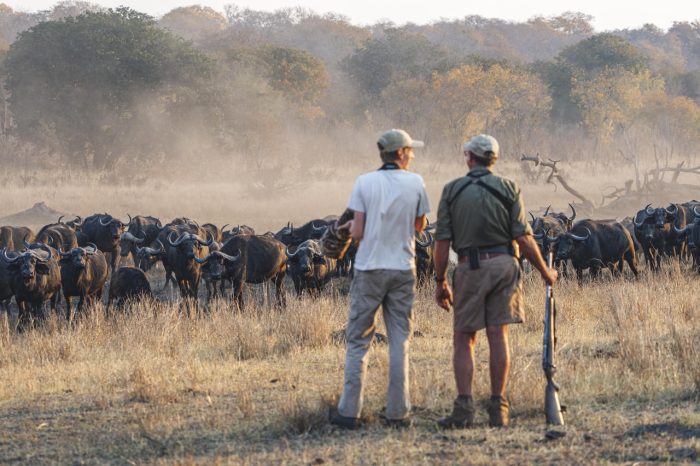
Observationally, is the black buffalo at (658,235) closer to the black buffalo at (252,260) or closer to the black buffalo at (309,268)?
the black buffalo at (309,268)

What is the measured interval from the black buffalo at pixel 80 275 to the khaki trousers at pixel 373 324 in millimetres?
9227

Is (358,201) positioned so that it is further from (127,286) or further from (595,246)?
(595,246)

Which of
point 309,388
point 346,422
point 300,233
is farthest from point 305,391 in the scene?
point 300,233

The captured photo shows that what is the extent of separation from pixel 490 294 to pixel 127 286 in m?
9.69

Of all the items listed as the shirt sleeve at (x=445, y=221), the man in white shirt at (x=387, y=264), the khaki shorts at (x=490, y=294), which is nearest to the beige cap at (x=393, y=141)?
the man in white shirt at (x=387, y=264)

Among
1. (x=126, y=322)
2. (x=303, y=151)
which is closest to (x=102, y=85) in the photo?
(x=303, y=151)

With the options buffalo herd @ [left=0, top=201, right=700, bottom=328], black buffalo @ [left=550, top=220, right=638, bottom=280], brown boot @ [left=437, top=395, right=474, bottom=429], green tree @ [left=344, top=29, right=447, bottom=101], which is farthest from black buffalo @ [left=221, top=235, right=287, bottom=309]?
green tree @ [left=344, top=29, right=447, bottom=101]

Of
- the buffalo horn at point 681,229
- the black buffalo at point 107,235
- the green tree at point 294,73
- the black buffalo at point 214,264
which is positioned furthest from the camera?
the green tree at point 294,73

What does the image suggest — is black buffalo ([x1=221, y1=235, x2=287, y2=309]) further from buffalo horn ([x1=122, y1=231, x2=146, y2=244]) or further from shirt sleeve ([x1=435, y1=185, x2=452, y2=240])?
shirt sleeve ([x1=435, y1=185, x2=452, y2=240])

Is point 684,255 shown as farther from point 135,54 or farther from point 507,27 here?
point 507,27

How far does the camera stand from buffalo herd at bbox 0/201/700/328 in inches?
587

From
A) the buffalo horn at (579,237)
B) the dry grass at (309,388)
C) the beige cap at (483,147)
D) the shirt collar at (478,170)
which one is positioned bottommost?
the dry grass at (309,388)

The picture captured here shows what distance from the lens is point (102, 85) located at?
140 feet

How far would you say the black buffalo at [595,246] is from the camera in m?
16.9
